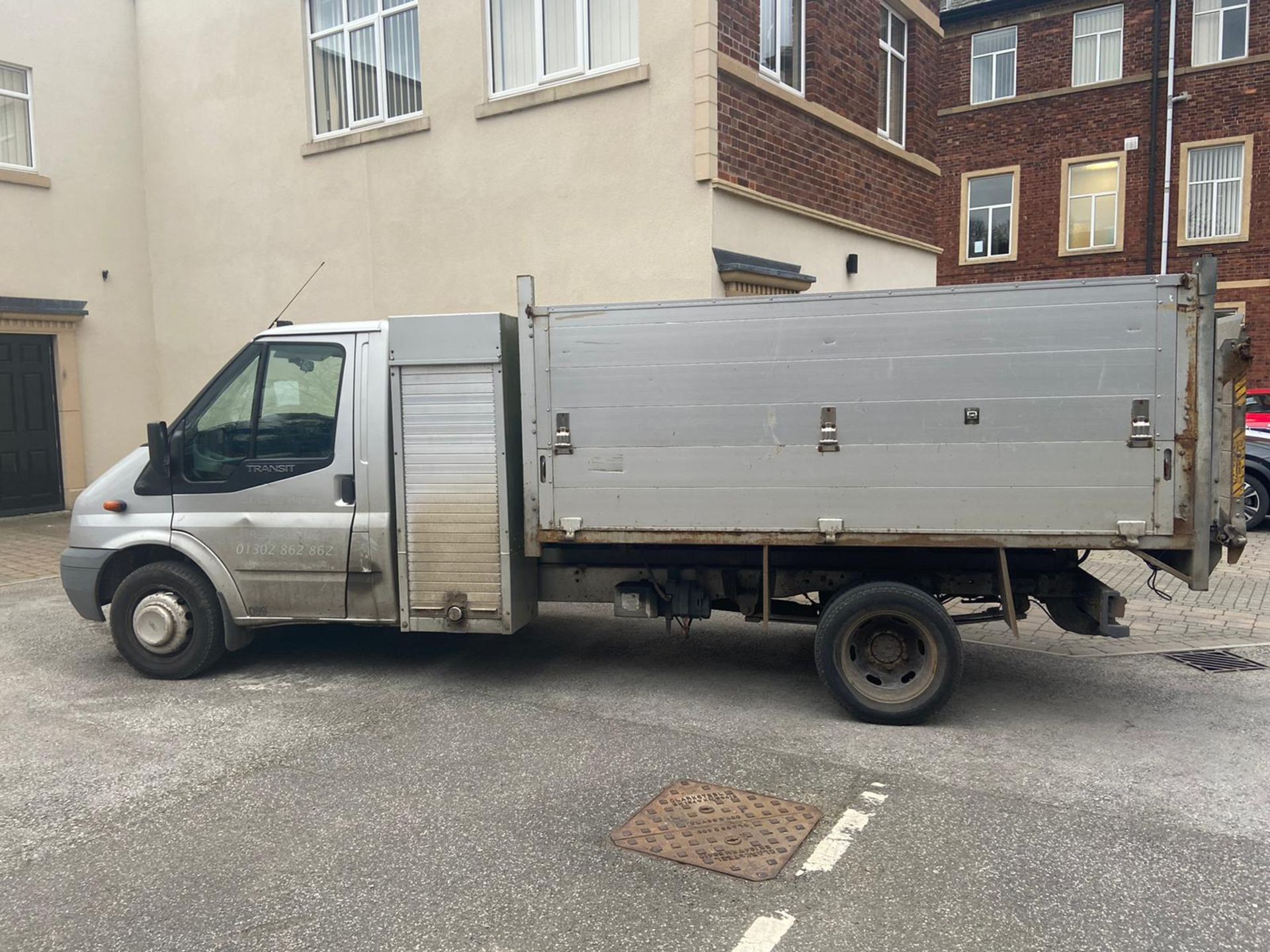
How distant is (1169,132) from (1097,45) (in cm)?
289

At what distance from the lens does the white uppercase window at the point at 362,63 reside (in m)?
11.6

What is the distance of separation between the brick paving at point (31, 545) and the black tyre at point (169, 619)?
14.5 feet

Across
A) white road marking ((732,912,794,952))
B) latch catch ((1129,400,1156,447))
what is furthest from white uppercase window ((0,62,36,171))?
white road marking ((732,912,794,952))

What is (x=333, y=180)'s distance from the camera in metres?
12.1

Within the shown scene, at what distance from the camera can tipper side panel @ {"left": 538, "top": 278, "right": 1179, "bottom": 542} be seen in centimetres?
484

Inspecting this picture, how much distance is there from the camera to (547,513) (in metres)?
5.55

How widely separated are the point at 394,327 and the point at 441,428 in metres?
0.67

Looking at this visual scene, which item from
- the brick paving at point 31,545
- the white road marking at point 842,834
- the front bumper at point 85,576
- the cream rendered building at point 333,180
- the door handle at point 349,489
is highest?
the cream rendered building at point 333,180

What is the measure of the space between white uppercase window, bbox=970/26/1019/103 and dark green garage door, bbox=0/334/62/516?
70.3 feet

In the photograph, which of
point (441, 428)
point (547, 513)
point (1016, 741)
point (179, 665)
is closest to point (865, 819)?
point (1016, 741)

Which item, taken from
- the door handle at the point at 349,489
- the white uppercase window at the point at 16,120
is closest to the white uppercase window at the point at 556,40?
the door handle at the point at 349,489

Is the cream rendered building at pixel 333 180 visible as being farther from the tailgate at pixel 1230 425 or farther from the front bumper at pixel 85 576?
the front bumper at pixel 85 576

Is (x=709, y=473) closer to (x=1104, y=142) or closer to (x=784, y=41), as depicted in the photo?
(x=784, y=41)

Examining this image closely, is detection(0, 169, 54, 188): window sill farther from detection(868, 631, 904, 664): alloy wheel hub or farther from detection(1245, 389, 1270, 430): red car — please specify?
detection(1245, 389, 1270, 430): red car
